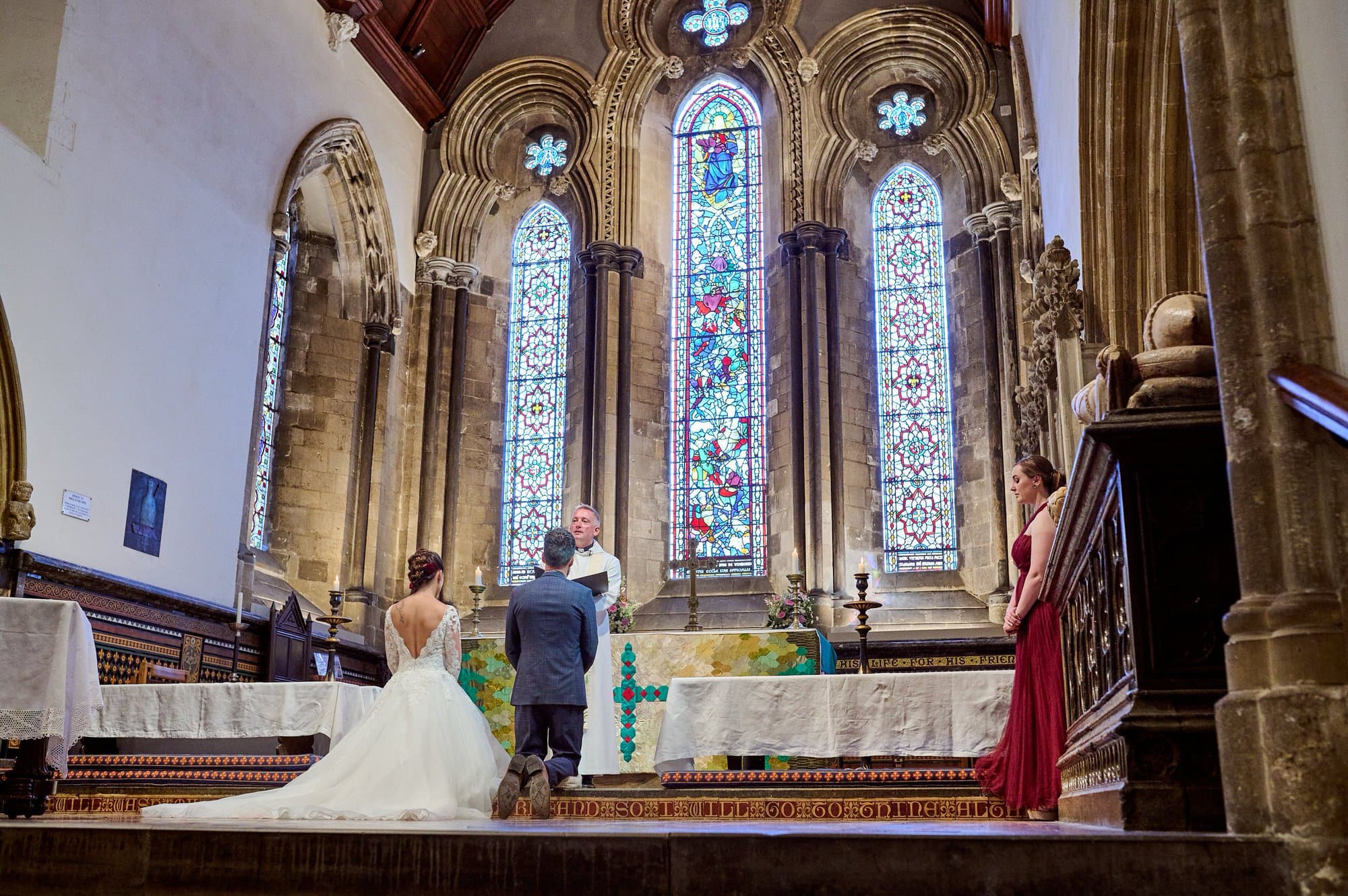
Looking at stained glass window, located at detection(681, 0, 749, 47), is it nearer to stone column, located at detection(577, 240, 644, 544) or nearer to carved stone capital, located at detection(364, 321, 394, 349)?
stone column, located at detection(577, 240, 644, 544)

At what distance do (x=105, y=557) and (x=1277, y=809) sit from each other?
25.6 feet

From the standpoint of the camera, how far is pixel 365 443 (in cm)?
1216

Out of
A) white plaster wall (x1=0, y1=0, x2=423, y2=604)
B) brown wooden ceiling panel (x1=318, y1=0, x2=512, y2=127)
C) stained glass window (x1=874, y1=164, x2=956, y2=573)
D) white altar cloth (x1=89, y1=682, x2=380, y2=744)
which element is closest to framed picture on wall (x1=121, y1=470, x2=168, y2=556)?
white plaster wall (x1=0, y1=0, x2=423, y2=604)

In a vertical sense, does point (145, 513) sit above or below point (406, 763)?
above

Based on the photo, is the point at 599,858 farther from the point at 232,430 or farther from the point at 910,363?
the point at 910,363

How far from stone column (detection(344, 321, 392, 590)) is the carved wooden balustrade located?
31.2 feet

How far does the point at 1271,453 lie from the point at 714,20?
1162 centimetres

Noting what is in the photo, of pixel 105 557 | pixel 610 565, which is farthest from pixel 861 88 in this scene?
pixel 105 557

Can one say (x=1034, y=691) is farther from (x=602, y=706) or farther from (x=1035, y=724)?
(x=602, y=706)

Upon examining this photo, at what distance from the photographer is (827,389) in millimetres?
11984

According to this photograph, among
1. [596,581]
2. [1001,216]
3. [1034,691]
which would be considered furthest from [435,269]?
[1034,691]

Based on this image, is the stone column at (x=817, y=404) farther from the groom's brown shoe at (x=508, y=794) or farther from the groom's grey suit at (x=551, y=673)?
the groom's brown shoe at (x=508, y=794)

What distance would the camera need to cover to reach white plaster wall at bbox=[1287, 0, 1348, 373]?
118 inches

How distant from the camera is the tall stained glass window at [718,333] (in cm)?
1225
